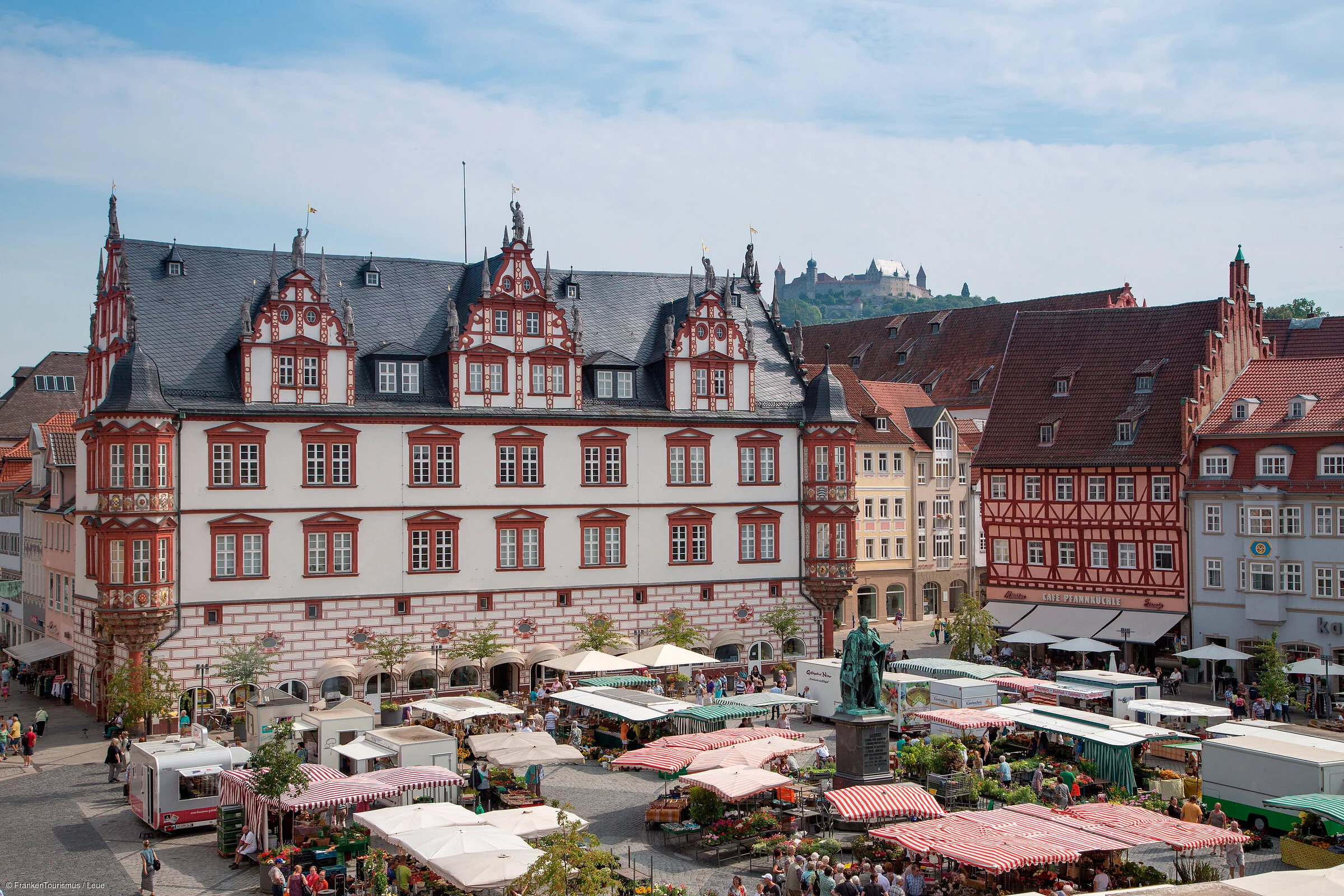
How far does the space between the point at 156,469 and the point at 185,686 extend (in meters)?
6.88

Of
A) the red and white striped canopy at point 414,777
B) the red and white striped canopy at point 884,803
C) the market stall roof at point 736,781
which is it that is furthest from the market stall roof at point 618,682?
the red and white striped canopy at point 884,803

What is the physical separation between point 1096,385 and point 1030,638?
11929mm

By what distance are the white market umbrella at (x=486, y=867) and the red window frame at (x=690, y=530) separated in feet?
94.7

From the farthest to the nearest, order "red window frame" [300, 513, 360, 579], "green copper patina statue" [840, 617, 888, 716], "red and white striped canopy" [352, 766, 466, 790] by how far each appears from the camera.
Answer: "red window frame" [300, 513, 360, 579], "green copper patina statue" [840, 617, 888, 716], "red and white striped canopy" [352, 766, 466, 790]

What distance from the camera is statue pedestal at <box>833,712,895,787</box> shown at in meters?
31.8

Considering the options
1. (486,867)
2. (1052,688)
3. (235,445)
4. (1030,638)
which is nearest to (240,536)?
(235,445)

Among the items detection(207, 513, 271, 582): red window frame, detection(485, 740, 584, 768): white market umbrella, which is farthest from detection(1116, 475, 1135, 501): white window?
detection(207, 513, 271, 582): red window frame

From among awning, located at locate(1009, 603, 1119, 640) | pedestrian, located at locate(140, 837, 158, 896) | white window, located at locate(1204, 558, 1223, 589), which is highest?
white window, located at locate(1204, 558, 1223, 589)

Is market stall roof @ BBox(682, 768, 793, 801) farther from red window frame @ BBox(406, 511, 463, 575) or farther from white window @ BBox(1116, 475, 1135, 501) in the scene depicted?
white window @ BBox(1116, 475, 1135, 501)

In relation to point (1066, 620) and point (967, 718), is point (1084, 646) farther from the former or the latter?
point (967, 718)

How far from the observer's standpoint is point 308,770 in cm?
3023

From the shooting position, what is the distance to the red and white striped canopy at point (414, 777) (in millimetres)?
29312

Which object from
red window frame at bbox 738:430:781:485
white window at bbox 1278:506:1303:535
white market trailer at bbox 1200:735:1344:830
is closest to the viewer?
white market trailer at bbox 1200:735:1344:830

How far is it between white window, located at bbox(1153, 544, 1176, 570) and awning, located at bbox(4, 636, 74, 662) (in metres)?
40.5
